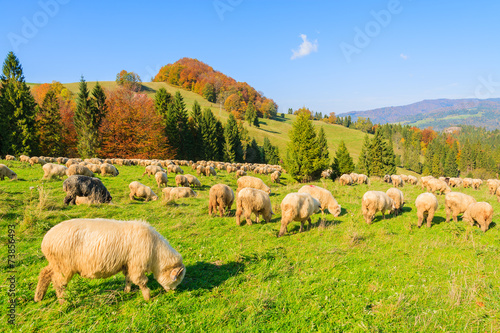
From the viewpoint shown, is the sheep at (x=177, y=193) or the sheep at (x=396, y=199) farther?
the sheep at (x=177, y=193)

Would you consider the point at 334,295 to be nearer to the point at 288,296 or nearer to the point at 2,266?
the point at 288,296

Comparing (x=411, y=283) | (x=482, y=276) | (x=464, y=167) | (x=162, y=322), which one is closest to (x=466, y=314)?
(x=411, y=283)

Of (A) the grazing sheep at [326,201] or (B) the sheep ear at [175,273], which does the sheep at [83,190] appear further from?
(A) the grazing sheep at [326,201]

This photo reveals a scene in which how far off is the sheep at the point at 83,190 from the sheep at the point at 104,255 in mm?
8982

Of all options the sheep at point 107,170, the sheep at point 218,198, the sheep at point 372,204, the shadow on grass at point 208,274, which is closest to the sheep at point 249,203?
the sheep at point 218,198

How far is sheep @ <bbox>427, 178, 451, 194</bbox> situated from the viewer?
21.3 meters

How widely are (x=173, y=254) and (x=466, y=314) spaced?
646 centimetres

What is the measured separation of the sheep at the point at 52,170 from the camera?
58.3 feet

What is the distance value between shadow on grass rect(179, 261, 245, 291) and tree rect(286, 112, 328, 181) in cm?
2688

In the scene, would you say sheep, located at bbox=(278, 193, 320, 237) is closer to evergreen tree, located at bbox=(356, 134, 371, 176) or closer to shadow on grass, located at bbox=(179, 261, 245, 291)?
shadow on grass, located at bbox=(179, 261, 245, 291)

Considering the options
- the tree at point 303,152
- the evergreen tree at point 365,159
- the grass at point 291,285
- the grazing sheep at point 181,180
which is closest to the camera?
the grass at point 291,285

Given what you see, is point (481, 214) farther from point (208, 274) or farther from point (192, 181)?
point (192, 181)

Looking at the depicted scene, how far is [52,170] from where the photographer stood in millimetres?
18109

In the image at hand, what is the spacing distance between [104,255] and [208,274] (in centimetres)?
260
